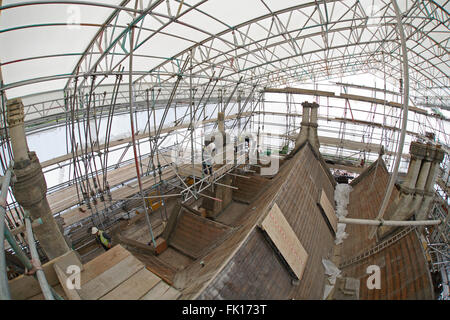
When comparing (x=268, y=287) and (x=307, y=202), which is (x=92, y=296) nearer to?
(x=268, y=287)

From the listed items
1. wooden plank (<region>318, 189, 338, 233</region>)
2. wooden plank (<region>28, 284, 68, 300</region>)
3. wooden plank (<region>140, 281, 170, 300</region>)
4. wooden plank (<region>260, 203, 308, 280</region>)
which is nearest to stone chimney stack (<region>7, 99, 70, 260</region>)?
wooden plank (<region>28, 284, 68, 300</region>)

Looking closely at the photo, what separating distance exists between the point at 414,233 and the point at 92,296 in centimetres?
753

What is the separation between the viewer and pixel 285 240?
227 inches

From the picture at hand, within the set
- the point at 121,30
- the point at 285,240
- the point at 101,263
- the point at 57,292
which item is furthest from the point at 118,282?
the point at 121,30

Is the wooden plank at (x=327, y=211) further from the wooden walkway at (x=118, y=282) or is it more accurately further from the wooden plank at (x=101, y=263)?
the wooden plank at (x=101, y=263)

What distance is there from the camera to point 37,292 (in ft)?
6.70

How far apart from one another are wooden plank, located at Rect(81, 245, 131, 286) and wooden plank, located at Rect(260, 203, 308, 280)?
11.6 ft

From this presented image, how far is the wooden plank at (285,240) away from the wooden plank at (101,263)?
11.6 ft

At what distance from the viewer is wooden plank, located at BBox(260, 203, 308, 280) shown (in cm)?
537

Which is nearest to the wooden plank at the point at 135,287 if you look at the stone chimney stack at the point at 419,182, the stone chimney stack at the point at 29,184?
the stone chimney stack at the point at 29,184

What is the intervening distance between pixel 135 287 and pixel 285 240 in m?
4.50

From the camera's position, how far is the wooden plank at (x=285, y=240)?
537 centimetres

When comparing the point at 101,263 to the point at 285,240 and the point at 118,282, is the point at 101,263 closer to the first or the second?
the point at 118,282

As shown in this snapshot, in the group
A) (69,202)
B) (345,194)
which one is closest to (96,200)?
(69,202)
